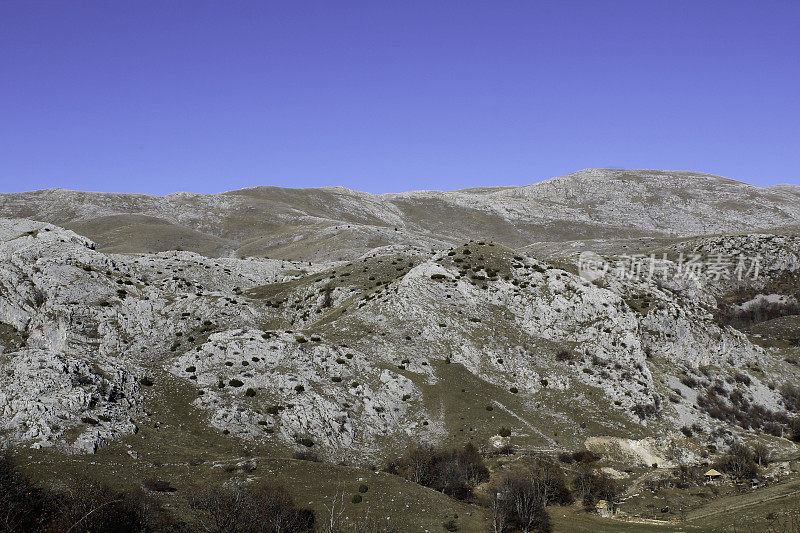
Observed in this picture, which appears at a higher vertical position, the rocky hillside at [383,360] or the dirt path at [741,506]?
the rocky hillside at [383,360]

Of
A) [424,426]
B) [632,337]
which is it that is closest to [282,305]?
[424,426]

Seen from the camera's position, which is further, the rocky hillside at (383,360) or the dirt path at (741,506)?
the rocky hillside at (383,360)

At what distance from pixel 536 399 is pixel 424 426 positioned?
13.0m

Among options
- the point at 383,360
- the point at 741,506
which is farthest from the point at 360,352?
the point at 741,506

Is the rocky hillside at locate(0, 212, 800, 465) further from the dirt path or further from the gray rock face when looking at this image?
the dirt path

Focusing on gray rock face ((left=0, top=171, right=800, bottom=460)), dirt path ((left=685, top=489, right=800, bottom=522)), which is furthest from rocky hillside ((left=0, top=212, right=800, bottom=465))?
dirt path ((left=685, top=489, right=800, bottom=522))

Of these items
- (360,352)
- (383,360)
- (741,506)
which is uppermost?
(360,352)

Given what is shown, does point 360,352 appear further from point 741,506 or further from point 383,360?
point 741,506

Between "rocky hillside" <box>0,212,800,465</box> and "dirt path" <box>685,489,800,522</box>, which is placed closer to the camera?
"dirt path" <box>685,489,800,522</box>

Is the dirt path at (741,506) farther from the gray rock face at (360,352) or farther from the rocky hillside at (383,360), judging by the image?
the gray rock face at (360,352)

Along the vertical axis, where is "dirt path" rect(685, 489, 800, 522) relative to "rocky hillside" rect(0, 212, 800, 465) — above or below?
below

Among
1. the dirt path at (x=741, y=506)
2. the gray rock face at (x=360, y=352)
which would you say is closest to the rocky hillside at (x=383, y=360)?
the gray rock face at (x=360, y=352)

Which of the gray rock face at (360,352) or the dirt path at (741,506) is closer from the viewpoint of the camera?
the dirt path at (741,506)

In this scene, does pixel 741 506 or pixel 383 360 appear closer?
pixel 741 506
